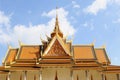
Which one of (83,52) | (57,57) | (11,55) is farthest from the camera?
(11,55)

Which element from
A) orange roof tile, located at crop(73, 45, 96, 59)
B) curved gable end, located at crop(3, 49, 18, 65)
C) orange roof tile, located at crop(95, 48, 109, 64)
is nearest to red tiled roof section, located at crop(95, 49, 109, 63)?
orange roof tile, located at crop(95, 48, 109, 64)

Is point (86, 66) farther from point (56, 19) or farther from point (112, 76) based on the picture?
point (56, 19)

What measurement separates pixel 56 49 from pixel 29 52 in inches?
149

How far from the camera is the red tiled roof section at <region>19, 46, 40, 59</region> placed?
3192 cm

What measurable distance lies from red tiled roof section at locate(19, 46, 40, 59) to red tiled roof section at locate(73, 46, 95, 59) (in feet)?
14.3

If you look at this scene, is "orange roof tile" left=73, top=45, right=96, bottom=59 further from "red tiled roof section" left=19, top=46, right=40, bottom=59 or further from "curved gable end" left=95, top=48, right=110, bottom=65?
"red tiled roof section" left=19, top=46, right=40, bottom=59

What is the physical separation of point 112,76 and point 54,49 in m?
6.76

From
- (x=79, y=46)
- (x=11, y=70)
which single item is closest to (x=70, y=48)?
(x=79, y=46)

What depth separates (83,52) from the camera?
32844mm

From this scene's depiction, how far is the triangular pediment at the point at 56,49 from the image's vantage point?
99.2ft

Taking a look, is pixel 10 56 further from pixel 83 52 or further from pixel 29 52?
pixel 83 52

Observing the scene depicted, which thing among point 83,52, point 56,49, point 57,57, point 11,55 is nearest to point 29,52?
point 11,55

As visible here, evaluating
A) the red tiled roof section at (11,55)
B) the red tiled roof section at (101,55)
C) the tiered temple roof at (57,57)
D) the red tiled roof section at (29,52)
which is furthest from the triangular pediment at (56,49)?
the red tiled roof section at (101,55)

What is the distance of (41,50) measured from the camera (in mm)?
32969
